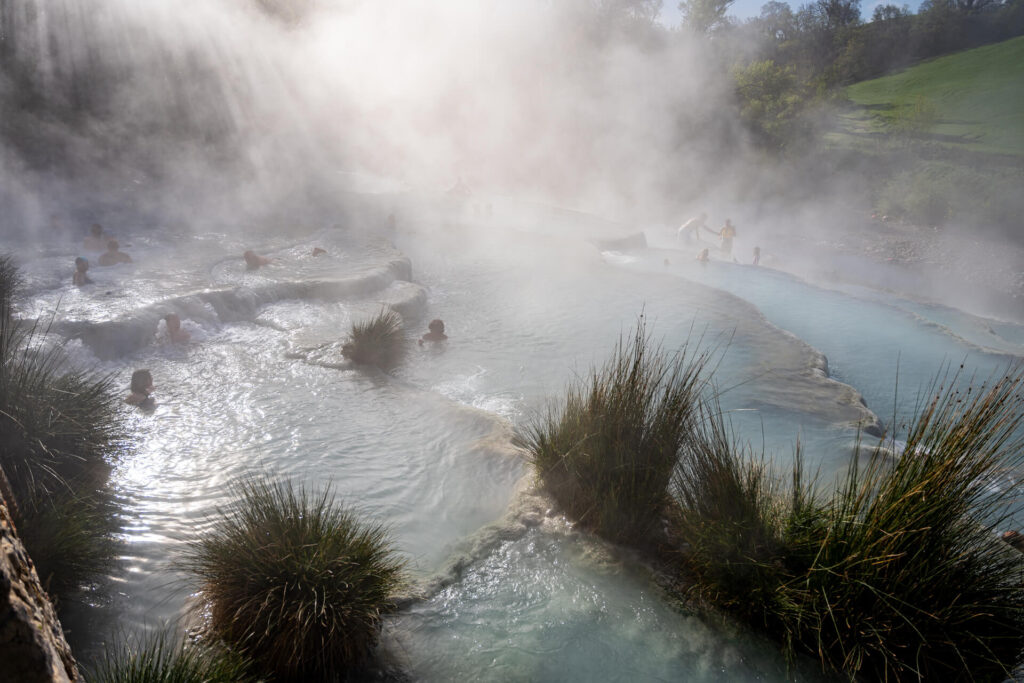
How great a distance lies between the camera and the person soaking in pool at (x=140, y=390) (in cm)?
482

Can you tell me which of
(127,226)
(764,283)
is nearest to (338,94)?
(127,226)

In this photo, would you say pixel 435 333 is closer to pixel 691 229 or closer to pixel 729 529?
pixel 729 529

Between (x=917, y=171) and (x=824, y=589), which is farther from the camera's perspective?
(x=917, y=171)

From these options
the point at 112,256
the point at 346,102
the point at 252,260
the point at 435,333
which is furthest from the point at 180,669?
the point at 346,102

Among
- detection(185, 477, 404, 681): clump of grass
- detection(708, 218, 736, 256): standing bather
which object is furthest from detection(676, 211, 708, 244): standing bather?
detection(185, 477, 404, 681): clump of grass

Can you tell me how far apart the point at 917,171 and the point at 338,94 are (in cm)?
1947

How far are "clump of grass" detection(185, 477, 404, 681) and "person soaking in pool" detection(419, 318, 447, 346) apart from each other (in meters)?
4.36

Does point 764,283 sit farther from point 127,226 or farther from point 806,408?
point 127,226

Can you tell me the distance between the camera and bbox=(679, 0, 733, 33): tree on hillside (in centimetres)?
3011

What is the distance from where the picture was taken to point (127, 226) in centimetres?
972

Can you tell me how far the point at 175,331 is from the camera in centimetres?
609

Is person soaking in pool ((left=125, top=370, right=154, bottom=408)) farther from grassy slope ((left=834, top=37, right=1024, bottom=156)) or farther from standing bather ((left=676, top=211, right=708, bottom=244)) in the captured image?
grassy slope ((left=834, top=37, right=1024, bottom=156))

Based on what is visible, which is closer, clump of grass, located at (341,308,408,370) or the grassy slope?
clump of grass, located at (341,308,408,370)

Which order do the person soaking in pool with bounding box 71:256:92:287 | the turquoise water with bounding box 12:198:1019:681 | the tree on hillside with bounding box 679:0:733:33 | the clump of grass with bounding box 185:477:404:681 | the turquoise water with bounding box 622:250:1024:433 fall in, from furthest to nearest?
the tree on hillside with bounding box 679:0:733:33
the turquoise water with bounding box 622:250:1024:433
the person soaking in pool with bounding box 71:256:92:287
the turquoise water with bounding box 12:198:1019:681
the clump of grass with bounding box 185:477:404:681
